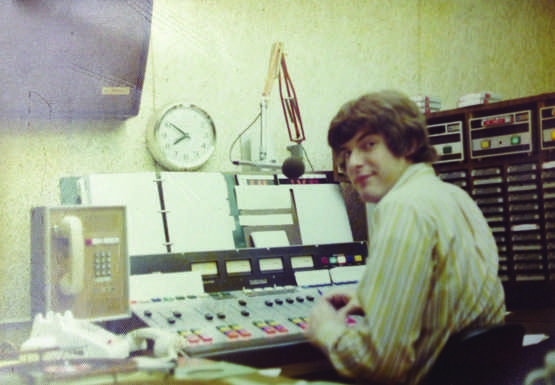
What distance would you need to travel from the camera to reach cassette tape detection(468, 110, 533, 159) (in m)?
1.97

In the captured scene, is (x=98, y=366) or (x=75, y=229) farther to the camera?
(x=75, y=229)

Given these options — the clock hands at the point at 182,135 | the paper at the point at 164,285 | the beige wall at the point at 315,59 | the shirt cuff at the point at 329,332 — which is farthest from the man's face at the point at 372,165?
the clock hands at the point at 182,135

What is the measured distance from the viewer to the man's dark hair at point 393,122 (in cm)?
106

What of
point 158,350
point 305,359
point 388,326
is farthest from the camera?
point 305,359

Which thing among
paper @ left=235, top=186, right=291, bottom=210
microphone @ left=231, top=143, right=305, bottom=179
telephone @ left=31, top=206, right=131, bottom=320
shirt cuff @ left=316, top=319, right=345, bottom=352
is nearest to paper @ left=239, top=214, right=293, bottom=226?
paper @ left=235, top=186, right=291, bottom=210

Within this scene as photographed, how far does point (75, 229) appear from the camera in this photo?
1.27 meters

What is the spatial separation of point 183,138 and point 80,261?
838 millimetres

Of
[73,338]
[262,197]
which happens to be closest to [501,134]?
[262,197]

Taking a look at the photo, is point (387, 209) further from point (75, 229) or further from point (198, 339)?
point (75, 229)

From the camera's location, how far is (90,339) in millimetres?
1107

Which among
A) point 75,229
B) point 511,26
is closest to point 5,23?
point 75,229

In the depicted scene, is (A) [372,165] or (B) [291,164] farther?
(B) [291,164]

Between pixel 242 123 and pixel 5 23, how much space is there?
3.28ft

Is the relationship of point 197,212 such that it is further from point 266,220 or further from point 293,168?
point 293,168
